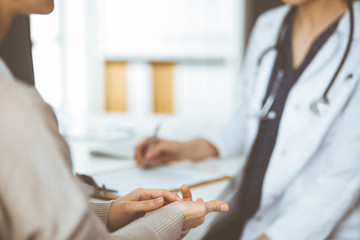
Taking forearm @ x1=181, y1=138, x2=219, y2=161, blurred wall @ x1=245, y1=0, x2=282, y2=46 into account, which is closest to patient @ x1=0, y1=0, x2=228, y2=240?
forearm @ x1=181, y1=138, x2=219, y2=161

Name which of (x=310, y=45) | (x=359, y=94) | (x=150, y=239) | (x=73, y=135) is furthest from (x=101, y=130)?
(x=150, y=239)

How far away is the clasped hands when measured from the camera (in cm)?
55

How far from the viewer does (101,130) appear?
1665mm

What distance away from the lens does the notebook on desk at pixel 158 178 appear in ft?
2.50

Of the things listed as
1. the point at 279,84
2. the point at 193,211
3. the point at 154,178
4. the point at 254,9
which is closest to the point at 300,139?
the point at 279,84

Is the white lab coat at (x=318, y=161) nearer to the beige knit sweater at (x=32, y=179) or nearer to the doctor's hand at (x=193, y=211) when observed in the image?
the doctor's hand at (x=193, y=211)

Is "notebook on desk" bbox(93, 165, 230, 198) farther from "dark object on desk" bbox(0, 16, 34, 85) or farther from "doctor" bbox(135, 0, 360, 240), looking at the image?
"dark object on desk" bbox(0, 16, 34, 85)

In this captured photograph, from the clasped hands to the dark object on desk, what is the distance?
0.79 feet

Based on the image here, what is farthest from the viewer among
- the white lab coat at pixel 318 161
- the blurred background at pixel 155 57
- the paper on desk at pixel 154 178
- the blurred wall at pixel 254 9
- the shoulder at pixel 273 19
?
the blurred background at pixel 155 57

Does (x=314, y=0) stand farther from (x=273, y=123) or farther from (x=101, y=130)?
(x=101, y=130)

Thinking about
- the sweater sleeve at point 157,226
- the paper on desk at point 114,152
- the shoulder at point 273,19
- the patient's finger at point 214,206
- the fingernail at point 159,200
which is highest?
the shoulder at point 273,19

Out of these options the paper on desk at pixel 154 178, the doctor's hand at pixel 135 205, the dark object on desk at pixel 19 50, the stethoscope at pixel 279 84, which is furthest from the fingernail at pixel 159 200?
the stethoscope at pixel 279 84

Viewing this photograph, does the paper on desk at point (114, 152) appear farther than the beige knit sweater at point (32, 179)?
Yes

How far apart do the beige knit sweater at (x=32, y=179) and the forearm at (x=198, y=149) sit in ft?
2.39
